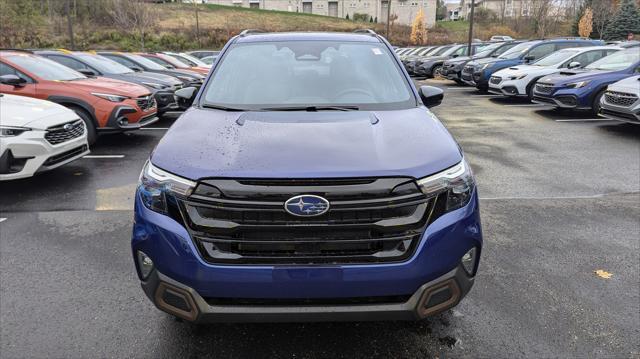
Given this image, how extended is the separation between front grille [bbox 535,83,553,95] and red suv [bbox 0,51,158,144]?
931 cm

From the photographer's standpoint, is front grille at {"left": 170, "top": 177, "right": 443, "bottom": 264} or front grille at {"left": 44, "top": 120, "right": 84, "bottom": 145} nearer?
front grille at {"left": 170, "top": 177, "right": 443, "bottom": 264}

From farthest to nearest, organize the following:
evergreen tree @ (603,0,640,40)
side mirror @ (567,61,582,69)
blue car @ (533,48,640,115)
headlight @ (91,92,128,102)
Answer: evergreen tree @ (603,0,640,40), side mirror @ (567,61,582,69), blue car @ (533,48,640,115), headlight @ (91,92,128,102)

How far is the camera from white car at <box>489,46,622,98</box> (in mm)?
13086

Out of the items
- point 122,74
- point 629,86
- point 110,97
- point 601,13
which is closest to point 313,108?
point 110,97

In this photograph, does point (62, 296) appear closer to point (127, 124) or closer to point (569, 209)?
point (569, 209)

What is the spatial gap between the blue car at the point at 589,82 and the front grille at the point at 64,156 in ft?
33.2

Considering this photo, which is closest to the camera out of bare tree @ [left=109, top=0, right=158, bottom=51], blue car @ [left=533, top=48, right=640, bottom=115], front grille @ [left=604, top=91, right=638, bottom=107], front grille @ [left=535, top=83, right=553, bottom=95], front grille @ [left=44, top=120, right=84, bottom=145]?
front grille @ [left=44, top=120, right=84, bottom=145]

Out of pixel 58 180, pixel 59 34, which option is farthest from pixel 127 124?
pixel 59 34

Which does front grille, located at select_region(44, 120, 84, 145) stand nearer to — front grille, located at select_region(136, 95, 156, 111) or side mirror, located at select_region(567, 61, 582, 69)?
front grille, located at select_region(136, 95, 156, 111)

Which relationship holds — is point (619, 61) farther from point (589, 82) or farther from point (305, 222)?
point (305, 222)

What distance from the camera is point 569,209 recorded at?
5.03 metres

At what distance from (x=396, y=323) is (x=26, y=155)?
4.78 m

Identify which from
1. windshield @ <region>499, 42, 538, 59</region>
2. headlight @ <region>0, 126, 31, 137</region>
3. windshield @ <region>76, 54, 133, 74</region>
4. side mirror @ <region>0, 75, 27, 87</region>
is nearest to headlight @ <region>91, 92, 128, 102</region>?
side mirror @ <region>0, 75, 27, 87</region>

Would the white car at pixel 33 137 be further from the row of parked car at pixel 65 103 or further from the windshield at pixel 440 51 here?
the windshield at pixel 440 51
